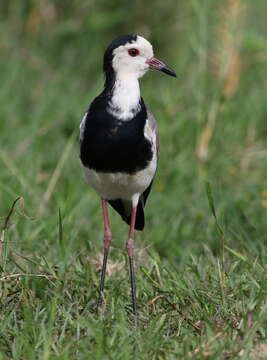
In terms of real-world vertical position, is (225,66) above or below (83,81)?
above

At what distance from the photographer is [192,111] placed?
758cm

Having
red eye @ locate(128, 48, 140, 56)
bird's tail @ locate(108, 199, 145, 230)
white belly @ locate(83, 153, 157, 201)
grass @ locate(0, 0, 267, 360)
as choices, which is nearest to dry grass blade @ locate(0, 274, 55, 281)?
grass @ locate(0, 0, 267, 360)

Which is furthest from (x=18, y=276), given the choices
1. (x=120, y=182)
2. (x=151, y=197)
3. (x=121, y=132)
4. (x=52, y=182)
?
(x=151, y=197)

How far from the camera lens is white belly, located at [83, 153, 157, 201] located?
459cm

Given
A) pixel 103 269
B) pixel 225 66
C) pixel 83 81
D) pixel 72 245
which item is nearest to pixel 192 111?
pixel 225 66

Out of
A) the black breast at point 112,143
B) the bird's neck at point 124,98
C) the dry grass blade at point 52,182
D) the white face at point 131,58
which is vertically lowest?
the dry grass blade at point 52,182

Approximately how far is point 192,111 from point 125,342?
4102 millimetres

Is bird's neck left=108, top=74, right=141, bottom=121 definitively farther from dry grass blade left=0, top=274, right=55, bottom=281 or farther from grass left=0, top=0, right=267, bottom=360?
dry grass blade left=0, top=274, right=55, bottom=281

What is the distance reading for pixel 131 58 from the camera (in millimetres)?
4668

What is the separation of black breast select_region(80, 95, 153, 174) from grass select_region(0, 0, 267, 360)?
42 cm

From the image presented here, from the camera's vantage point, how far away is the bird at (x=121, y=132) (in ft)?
14.8

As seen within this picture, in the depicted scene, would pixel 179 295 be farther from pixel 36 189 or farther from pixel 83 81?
pixel 83 81

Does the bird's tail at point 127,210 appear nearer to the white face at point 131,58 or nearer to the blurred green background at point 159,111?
the blurred green background at point 159,111

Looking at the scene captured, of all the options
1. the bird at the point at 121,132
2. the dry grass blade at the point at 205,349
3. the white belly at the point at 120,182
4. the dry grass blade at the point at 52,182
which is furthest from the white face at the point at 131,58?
the dry grass blade at the point at 205,349
